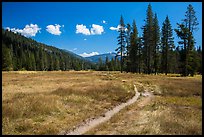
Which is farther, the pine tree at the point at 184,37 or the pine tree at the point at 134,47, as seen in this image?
the pine tree at the point at 134,47

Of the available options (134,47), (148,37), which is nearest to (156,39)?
(148,37)

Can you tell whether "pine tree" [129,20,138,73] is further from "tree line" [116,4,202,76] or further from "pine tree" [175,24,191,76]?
"pine tree" [175,24,191,76]

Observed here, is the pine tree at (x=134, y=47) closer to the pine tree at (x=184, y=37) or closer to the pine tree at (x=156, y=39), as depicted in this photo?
the pine tree at (x=156, y=39)

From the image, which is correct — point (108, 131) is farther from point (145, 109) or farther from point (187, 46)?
point (187, 46)

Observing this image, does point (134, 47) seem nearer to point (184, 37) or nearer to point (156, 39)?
point (156, 39)

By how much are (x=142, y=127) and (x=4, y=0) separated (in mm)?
9075

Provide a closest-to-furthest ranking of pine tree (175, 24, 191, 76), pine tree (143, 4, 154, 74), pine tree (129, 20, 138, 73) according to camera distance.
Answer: pine tree (175, 24, 191, 76) < pine tree (143, 4, 154, 74) < pine tree (129, 20, 138, 73)

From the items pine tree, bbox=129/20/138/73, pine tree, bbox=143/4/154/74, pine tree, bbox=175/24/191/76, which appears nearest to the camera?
pine tree, bbox=175/24/191/76

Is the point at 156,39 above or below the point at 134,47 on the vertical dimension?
above

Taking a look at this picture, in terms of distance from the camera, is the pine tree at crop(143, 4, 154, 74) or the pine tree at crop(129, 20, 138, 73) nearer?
the pine tree at crop(143, 4, 154, 74)

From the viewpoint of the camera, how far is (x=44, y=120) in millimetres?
15438

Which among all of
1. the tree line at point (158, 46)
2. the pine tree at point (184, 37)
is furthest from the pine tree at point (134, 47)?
the pine tree at point (184, 37)

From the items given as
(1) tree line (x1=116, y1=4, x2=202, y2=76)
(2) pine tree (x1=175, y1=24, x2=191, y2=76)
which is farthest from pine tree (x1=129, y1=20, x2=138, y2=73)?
(2) pine tree (x1=175, y1=24, x2=191, y2=76)

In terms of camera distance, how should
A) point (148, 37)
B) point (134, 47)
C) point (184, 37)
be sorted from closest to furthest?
1. point (184, 37)
2. point (148, 37)
3. point (134, 47)
